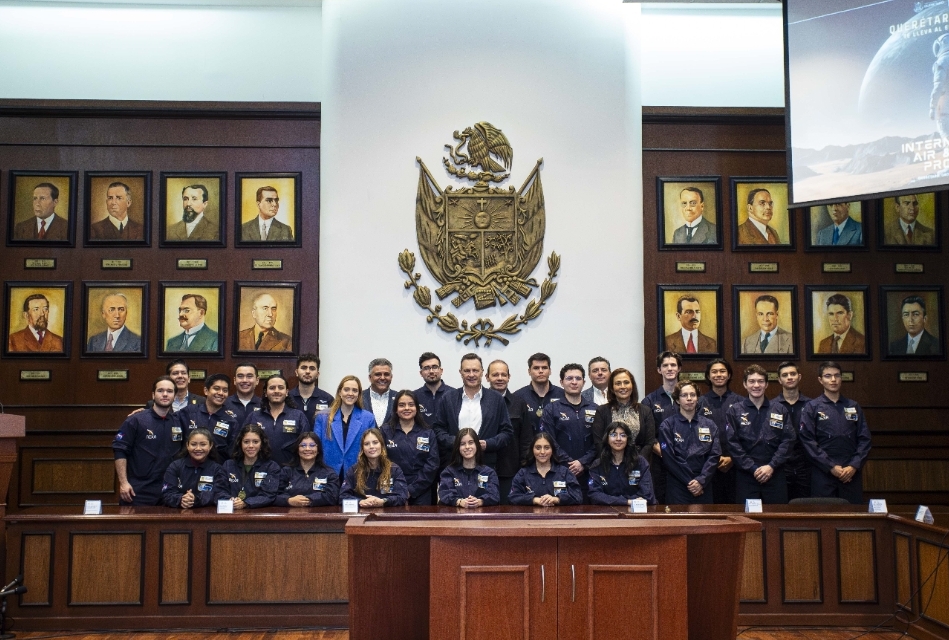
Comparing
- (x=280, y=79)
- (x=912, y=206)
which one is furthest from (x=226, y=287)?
(x=912, y=206)

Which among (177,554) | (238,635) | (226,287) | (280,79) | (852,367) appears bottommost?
(238,635)

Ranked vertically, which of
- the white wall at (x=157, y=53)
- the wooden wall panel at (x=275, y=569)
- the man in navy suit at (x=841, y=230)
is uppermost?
the white wall at (x=157, y=53)

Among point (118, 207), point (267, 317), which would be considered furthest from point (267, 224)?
point (118, 207)

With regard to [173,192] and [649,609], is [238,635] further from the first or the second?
[173,192]

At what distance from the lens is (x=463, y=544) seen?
4.11 metres

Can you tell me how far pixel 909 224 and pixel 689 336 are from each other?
2.76 m

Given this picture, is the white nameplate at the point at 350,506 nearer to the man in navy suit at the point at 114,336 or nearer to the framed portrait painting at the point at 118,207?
the man in navy suit at the point at 114,336

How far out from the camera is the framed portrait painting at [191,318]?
934cm

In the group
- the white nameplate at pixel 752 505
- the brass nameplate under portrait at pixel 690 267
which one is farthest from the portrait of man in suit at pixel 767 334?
the white nameplate at pixel 752 505

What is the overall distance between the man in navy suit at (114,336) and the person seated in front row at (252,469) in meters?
2.99

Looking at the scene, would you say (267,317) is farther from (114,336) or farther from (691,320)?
(691,320)

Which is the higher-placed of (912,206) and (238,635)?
(912,206)

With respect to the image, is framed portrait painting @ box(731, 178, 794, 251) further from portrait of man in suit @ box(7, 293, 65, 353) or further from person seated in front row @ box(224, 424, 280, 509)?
portrait of man in suit @ box(7, 293, 65, 353)

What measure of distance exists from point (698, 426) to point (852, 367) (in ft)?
9.83
